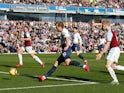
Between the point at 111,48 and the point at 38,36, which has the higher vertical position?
the point at 111,48

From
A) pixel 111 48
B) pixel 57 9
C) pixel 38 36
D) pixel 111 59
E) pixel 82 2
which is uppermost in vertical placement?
pixel 111 48

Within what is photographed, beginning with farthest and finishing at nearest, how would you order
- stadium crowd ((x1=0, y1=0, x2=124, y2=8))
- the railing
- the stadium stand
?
1. stadium crowd ((x1=0, y1=0, x2=124, y2=8))
2. the railing
3. the stadium stand

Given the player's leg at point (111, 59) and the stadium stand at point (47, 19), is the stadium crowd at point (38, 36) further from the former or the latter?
the player's leg at point (111, 59)

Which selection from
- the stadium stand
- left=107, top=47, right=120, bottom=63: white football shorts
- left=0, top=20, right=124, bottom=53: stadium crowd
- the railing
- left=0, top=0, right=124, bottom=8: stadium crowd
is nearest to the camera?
left=107, top=47, right=120, bottom=63: white football shorts

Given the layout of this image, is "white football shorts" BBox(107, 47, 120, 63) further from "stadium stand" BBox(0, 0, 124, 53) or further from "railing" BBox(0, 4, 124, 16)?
"railing" BBox(0, 4, 124, 16)

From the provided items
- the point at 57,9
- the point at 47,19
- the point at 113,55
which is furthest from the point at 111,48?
the point at 47,19

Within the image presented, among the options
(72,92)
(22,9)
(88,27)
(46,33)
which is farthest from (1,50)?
(72,92)

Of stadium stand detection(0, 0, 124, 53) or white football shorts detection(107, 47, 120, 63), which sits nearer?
white football shorts detection(107, 47, 120, 63)

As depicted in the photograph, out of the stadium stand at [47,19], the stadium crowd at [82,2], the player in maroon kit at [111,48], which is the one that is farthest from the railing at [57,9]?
the player in maroon kit at [111,48]

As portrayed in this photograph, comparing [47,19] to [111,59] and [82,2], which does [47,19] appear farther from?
[111,59]

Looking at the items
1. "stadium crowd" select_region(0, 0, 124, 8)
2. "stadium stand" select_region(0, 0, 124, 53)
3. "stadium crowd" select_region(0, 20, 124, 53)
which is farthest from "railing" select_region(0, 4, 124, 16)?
"stadium crowd" select_region(0, 20, 124, 53)

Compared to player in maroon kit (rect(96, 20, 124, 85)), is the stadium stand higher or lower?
lower

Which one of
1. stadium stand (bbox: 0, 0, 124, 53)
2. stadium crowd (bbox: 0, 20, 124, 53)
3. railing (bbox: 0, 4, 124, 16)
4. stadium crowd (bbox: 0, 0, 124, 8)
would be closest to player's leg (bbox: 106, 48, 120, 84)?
stadium crowd (bbox: 0, 20, 124, 53)

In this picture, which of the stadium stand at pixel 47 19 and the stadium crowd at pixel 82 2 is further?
the stadium crowd at pixel 82 2
